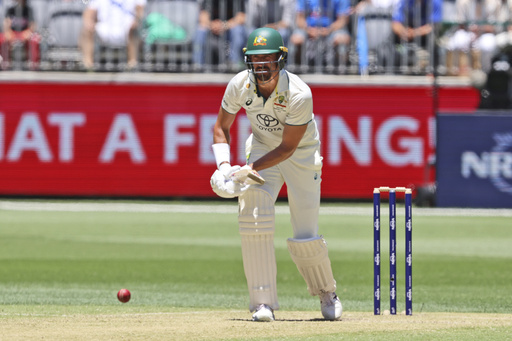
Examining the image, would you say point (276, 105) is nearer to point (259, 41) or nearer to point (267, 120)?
point (267, 120)

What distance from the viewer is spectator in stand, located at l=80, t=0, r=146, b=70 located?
64.7 ft

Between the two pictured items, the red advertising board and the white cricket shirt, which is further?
the red advertising board

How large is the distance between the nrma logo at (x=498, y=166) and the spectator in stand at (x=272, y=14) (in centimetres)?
427

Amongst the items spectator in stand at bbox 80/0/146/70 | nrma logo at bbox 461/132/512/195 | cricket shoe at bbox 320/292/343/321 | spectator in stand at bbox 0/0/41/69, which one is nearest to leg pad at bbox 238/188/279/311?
cricket shoe at bbox 320/292/343/321

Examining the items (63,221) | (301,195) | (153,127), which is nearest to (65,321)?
(301,195)

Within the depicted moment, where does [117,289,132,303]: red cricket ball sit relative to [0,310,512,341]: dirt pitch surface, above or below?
below

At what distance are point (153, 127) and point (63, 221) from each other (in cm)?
399

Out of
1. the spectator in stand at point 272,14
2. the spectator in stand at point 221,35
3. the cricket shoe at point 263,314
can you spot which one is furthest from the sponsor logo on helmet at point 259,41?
the spectator in stand at point 221,35

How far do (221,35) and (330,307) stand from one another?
13.1 metres

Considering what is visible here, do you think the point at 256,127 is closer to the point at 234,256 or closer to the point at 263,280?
the point at 263,280

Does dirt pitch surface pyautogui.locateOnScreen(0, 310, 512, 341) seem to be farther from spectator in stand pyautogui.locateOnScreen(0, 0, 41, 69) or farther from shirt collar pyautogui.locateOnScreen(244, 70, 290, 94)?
spectator in stand pyautogui.locateOnScreen(0, 0, 41, 69)

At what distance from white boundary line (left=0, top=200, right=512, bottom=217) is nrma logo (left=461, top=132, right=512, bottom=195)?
0.53 meters

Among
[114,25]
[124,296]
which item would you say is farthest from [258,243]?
[114,25]

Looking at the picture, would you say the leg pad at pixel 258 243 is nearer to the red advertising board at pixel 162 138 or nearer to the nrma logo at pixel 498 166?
the nrma logo at pixel 498 166
